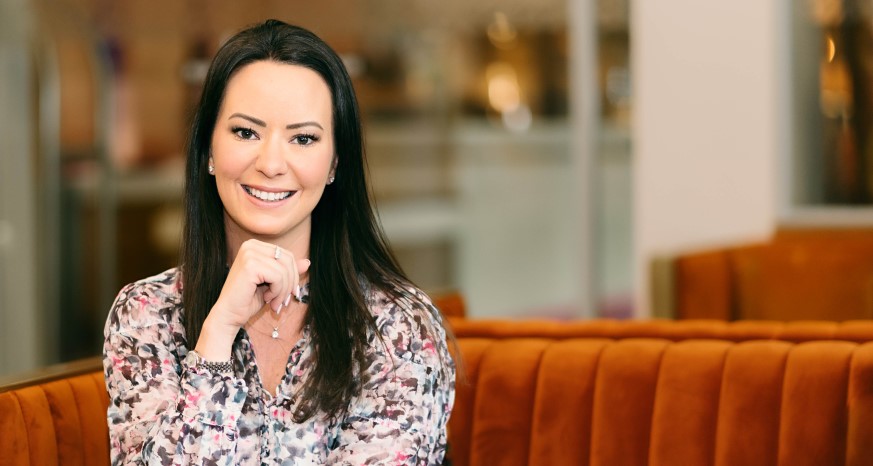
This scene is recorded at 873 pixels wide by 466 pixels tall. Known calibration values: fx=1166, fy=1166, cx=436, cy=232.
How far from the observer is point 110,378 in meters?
1.63

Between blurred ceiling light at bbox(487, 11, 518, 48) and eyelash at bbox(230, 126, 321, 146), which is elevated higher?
blurred ceiling light at bbox(487, 11, 518, 48)

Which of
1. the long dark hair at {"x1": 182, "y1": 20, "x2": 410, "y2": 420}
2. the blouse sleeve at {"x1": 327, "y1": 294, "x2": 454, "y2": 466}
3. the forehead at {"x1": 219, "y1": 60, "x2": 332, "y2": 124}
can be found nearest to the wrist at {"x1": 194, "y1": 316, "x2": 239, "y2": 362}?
the long dark hair at {"x1": 182, "y1": 20, "x2": 410, "y2": 420}

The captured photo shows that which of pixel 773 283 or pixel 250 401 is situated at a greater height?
pixel 250 401

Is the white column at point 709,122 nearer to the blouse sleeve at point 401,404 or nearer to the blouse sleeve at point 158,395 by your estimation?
the blouse sleeve at point 401,404

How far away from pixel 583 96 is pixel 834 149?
0.93 meters

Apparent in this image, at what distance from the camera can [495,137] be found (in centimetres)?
650

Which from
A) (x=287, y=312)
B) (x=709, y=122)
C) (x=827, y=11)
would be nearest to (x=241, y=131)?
(x=287, y=312)

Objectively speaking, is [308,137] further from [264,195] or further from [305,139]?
[264,195]

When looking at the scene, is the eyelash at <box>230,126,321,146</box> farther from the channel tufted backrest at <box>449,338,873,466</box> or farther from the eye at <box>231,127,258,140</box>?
the channel tufted backrest at <box>449,338,873,466</box>

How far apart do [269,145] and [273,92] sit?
8 cm

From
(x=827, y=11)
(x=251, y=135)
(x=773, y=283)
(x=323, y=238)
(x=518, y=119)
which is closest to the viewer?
(x=251, y=135)

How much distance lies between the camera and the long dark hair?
65.6 inches

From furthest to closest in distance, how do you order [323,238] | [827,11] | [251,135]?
1. [827,11]
2. [323,238]
3. [251,135]

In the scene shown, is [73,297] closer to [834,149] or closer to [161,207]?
[161,207]
